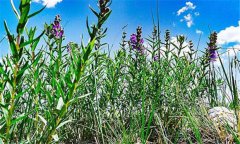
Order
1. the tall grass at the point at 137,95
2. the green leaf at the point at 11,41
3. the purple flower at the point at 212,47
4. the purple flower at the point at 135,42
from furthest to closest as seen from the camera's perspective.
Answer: the purple flower at the point at 212,47
the purple flower at the point at 135,42
the tall grass at the point at 137,95
the green leaf at the point at 11,41

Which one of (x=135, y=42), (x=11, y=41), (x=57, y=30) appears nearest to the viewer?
(x=11, y=41)

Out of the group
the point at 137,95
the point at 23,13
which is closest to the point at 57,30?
the point at 137,95

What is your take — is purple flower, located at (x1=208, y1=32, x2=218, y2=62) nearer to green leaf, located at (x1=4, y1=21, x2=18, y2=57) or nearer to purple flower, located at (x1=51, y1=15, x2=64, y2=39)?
purple flower, located at (x1=51, y1=15, x2=64, y2=39)

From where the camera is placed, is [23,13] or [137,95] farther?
[137,95]

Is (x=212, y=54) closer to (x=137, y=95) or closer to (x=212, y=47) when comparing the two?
(x=212, y=47)

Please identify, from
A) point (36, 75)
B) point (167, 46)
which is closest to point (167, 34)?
point (167, 46)

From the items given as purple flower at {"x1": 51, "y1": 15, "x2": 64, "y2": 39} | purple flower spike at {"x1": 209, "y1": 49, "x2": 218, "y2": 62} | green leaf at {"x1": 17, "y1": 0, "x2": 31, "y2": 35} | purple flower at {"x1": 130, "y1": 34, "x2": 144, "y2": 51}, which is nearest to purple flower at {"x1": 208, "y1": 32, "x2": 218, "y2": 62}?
purple flower spike at {"x1": 209, "y1": 49, "x2": 218, "y2": 62}

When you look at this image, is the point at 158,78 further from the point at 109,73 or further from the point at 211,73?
the point at 211,73

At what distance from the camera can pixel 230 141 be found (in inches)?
102

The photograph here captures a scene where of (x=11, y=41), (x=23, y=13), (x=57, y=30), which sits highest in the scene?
(x=57, y=30)

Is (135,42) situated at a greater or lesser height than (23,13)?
greater

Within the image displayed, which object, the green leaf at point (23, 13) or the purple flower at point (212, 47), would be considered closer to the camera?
the green leaf at point (23, 13)

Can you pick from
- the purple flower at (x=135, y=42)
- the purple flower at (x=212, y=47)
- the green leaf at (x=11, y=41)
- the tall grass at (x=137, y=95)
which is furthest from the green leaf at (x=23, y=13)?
the purple flower at (x=212, y=47)

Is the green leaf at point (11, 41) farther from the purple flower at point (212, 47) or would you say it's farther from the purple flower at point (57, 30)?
the purple flower at point (212, 47)
